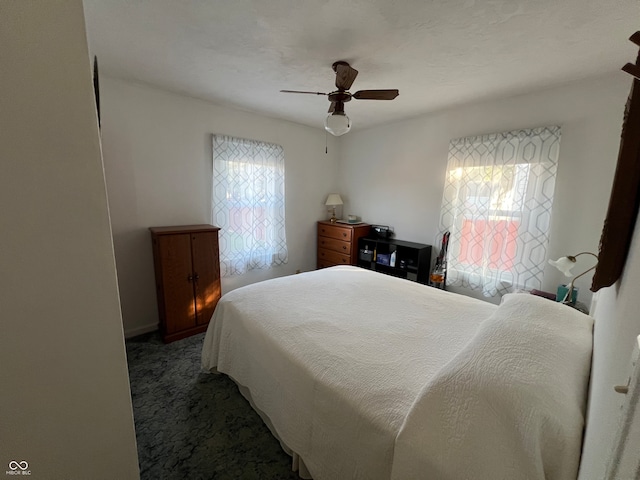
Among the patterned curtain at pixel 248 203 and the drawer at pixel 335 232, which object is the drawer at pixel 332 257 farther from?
the patterned curtain at pixel 248 203

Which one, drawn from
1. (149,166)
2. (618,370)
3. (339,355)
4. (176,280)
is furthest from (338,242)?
(618,370)

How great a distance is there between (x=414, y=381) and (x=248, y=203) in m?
2.69

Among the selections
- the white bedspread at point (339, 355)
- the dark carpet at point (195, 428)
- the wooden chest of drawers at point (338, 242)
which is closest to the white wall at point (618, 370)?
the white bedspread at point (339, 355)

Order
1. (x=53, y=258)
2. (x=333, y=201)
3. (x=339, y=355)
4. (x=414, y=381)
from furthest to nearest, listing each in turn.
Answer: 1. (x=333, y=201)
2. (x=339, y=355)
3. (x=414, y=381)
4. (x=53, y=258)

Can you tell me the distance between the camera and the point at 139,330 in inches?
104

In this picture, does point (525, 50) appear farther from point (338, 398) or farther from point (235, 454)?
point (235, 454)

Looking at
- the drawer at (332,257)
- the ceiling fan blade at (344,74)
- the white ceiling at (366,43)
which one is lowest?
the drawer at (332,257)

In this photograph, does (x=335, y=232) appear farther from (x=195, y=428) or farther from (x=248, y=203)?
(x=195, y=428)

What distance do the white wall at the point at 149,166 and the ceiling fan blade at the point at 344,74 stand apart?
1.63 metres

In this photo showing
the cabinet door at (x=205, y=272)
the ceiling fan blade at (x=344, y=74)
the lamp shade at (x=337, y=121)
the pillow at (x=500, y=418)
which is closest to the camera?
the pillow at (x=500, y=418)

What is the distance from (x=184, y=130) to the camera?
269 cm

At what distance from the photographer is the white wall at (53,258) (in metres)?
0.50

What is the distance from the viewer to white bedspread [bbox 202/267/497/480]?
1.00 meters

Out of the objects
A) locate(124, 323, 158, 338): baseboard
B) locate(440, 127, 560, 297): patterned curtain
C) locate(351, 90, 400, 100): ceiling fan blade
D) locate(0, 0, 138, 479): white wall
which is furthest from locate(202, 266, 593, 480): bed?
locate(351, 90, 400, 100): ceiling fan blade
